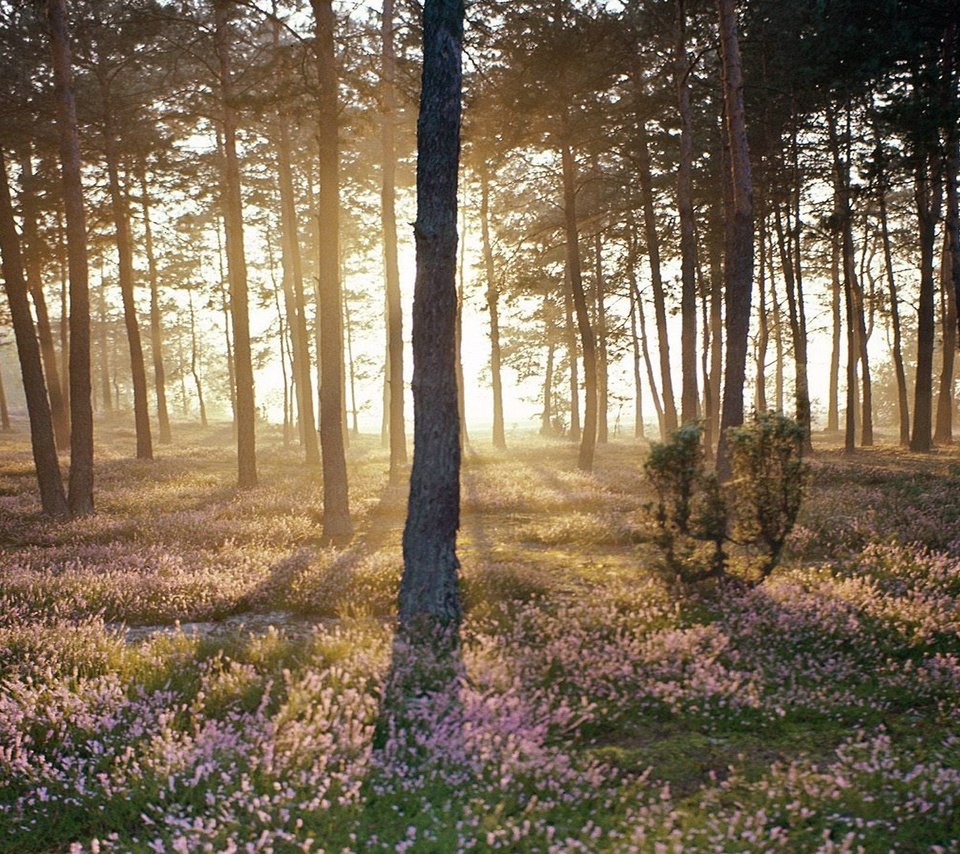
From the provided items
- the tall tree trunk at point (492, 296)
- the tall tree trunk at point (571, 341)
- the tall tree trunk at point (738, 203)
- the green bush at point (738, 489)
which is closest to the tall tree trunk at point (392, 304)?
the tall tree trunk at point (492, 296)

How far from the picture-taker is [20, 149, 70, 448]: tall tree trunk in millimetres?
20969

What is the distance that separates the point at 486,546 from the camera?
11812 millimetres

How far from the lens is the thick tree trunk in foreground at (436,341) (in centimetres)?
695

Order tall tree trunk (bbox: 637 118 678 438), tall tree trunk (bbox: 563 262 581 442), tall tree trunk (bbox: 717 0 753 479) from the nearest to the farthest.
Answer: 1. tall tree trunk (bbox: 717 0 753 479)
2. tall tree trunk (bbox: 637 118 678 438)
3. tall tree trunk (bbox: 563 262 581 442)

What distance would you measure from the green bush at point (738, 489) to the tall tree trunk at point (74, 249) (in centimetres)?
1117

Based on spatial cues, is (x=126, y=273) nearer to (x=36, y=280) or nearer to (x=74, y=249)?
(x=36, y=280)

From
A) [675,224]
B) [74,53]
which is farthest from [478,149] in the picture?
[74,53]

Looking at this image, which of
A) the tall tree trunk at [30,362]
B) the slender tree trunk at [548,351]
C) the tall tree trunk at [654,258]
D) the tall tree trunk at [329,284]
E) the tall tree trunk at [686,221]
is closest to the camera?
the tall tree trunk at [329,284]

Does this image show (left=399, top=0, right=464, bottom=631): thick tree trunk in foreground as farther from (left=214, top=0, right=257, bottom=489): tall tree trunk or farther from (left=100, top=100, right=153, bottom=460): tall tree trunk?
(left=100, top=100, right=153, bottom=460): tall tree trunk

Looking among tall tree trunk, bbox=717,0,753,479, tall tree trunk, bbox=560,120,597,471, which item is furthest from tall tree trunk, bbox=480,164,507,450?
tall tree trunk, bbox=717,0,753,479

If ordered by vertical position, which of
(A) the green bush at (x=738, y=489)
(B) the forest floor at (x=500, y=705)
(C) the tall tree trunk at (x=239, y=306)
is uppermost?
(C) the tall tree trunk at (x=239, y=306)

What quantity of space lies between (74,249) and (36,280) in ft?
47.2

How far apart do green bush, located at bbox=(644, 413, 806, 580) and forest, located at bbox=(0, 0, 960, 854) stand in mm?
43

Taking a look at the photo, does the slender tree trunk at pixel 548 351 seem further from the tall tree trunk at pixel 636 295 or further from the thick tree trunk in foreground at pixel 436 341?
the thick tree trunk in foreground at pixel 436 341
